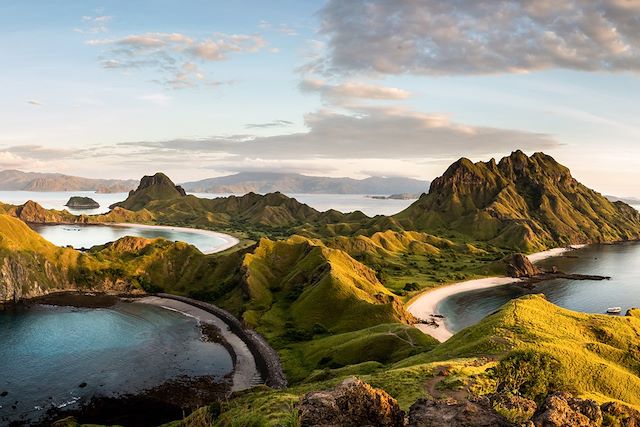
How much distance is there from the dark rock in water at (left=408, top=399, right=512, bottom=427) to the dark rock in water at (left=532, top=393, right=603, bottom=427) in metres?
4.98

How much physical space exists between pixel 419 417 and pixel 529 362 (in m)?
39.0

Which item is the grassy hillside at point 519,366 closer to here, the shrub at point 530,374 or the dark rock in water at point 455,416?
the shrub at point 530,374

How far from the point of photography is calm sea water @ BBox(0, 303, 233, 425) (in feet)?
321

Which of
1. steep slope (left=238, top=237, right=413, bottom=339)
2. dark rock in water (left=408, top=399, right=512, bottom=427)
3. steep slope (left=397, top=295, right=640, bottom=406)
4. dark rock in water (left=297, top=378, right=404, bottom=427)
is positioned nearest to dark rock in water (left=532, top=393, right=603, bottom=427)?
dark rock in water (left=408, top=399, right=512, bottom=427)

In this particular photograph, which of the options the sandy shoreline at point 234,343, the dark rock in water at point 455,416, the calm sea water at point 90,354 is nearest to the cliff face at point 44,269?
the calm sea water at point 90,354

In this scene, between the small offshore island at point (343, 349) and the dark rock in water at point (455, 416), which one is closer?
the dark rock in water at point (455, 416)

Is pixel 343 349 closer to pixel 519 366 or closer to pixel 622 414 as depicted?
pixel 519 366

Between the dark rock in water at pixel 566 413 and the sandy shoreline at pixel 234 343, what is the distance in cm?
8143

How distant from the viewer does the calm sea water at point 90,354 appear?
3856 inches

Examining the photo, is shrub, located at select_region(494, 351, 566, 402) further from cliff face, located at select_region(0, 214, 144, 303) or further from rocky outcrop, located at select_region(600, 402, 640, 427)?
cliff face, located at select_region(0, 214, 144, 303)

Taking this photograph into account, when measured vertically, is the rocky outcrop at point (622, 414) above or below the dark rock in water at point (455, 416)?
below

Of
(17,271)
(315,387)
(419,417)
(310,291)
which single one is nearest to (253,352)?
(310,291)

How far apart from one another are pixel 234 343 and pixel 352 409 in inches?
Answer: 4255

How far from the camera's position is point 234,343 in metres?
131
